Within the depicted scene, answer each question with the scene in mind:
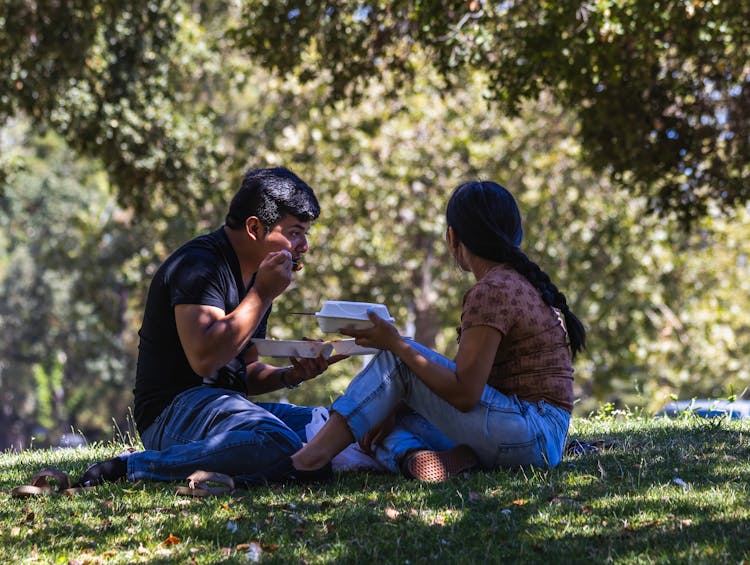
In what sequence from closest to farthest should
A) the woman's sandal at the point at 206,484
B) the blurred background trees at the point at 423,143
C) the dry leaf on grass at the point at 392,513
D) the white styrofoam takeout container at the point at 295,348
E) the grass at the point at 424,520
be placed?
the grass at the point at 424,520, the dry leaf on grass at the point at 392,513, the woman's sandal at the point at 206,484, the white styrofoam takeout container at the point at 295,348, the blurred background trees at the point at 423,143

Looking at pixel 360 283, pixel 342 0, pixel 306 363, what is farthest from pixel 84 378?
pixel 306 363

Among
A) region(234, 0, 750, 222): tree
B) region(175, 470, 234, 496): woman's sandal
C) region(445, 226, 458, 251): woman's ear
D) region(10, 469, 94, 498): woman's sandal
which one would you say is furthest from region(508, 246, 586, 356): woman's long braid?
region(234, 0, 750, 222): tree

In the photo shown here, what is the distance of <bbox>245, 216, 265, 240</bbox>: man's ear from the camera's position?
494cm

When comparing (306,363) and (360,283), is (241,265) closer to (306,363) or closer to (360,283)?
(306,363)

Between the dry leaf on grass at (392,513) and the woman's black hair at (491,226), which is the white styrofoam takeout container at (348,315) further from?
the dry leaf on grass at (392,513)

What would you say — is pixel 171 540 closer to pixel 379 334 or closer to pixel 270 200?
pixel 379 334

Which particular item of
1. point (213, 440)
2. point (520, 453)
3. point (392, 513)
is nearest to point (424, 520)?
point (392, 513)

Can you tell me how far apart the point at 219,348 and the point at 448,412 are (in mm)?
1036

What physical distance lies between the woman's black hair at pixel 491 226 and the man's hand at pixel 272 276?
2.59 feet

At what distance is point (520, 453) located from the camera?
4.59 metres

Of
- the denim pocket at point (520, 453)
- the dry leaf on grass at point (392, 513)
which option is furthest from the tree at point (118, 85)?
the dry leaf on grass at point (392, 513)

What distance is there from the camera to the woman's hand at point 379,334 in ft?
14.5

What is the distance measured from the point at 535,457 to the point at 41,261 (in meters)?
20.6

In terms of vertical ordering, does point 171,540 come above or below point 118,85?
below
